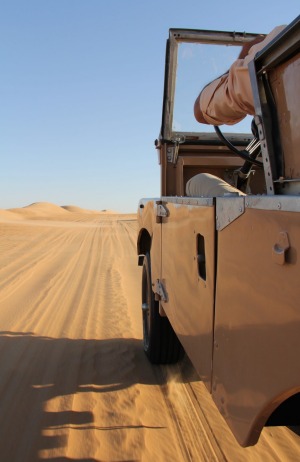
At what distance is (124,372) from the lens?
4.25m

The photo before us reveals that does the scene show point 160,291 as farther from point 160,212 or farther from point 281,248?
point 281,248

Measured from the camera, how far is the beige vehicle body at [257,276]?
1354mm

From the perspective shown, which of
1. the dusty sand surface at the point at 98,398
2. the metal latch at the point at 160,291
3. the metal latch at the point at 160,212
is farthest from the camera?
the metal latch at the point at 160,291

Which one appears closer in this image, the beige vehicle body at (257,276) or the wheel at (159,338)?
the beige vehicle body at (257,276)

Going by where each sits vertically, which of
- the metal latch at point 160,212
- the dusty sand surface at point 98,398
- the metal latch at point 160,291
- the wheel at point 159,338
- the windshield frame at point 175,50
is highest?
the windshield frame at point 175,50

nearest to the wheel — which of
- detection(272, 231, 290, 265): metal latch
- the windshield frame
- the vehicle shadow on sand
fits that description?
the vehicle shadow on sand

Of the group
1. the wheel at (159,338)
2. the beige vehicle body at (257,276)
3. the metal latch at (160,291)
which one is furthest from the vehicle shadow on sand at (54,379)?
the beige vehicle body at (257,276)

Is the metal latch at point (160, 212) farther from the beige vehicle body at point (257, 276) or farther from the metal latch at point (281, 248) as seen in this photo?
the metal latch at point (281, 248)

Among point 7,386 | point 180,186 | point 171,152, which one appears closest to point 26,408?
point 7,386

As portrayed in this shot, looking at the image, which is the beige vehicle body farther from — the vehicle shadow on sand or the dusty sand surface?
the vehicle shadow on sand

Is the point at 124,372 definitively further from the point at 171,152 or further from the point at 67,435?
the point at 171,152

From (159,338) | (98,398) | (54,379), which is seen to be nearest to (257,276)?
(98,398)

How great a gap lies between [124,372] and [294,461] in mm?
1928

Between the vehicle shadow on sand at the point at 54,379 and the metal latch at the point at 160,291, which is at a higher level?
the metal latch at the point at 160,291
